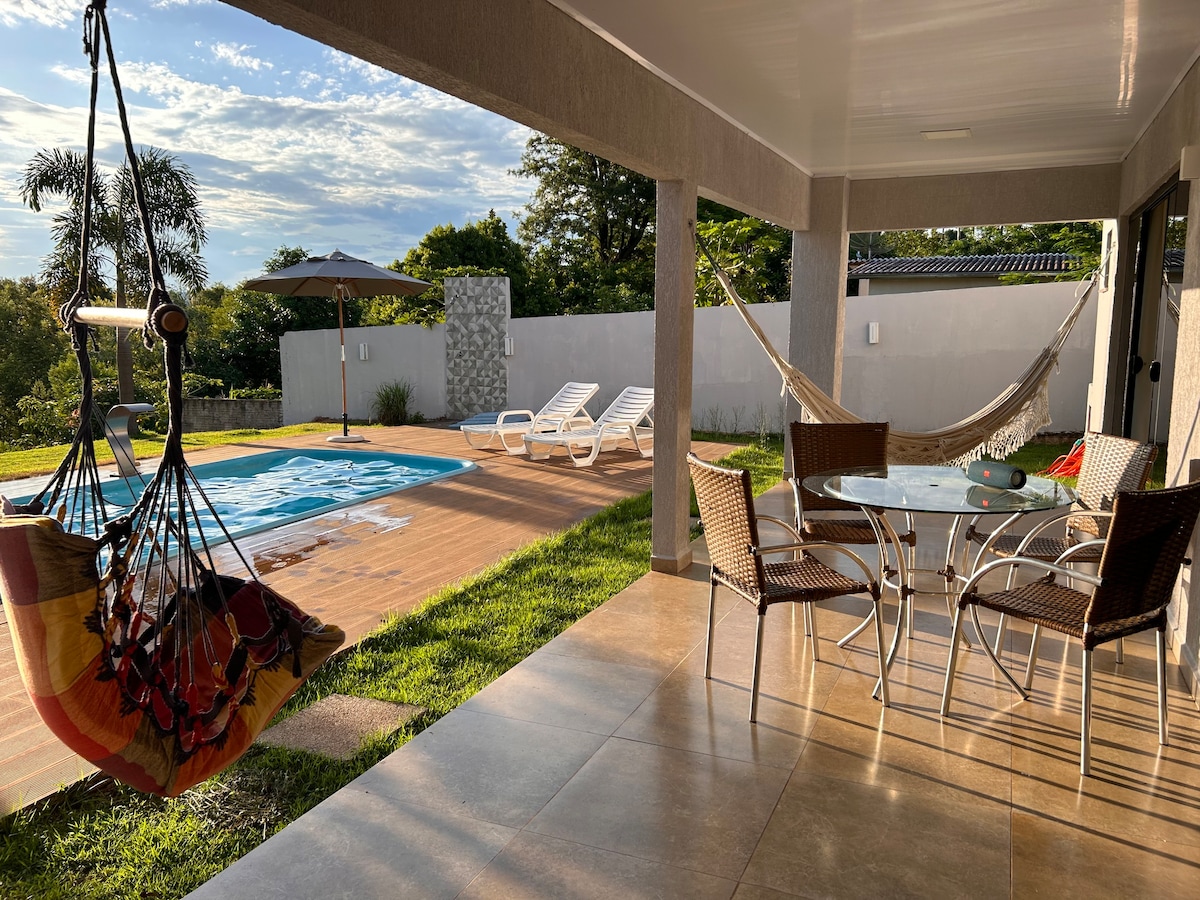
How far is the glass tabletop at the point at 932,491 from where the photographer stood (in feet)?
9.95

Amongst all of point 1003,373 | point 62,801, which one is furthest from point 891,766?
point 1003,373

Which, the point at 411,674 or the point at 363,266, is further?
the point at 363,266

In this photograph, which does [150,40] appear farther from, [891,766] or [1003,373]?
[891,766]

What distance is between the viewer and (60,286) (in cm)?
1279

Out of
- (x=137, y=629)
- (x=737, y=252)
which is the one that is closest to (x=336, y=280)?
(x=737, y=252)

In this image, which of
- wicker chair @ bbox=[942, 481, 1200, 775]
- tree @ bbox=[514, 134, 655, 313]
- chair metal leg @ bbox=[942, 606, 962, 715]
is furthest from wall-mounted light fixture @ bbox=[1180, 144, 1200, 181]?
tree @ bbox=[514, 134, 655, 313]

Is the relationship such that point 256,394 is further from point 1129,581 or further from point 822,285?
point 1129,581

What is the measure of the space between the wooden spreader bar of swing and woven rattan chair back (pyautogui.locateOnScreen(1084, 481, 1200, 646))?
2377 mm

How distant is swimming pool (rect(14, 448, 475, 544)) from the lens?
7.25 metres

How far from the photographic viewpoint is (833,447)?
14.4 ft

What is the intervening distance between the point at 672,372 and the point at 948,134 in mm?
2239

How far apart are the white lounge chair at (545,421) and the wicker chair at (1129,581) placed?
6485 mm

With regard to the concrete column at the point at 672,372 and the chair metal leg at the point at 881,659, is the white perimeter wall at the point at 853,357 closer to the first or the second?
the concrete column at the point at 672,372

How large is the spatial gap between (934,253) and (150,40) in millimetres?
30378
